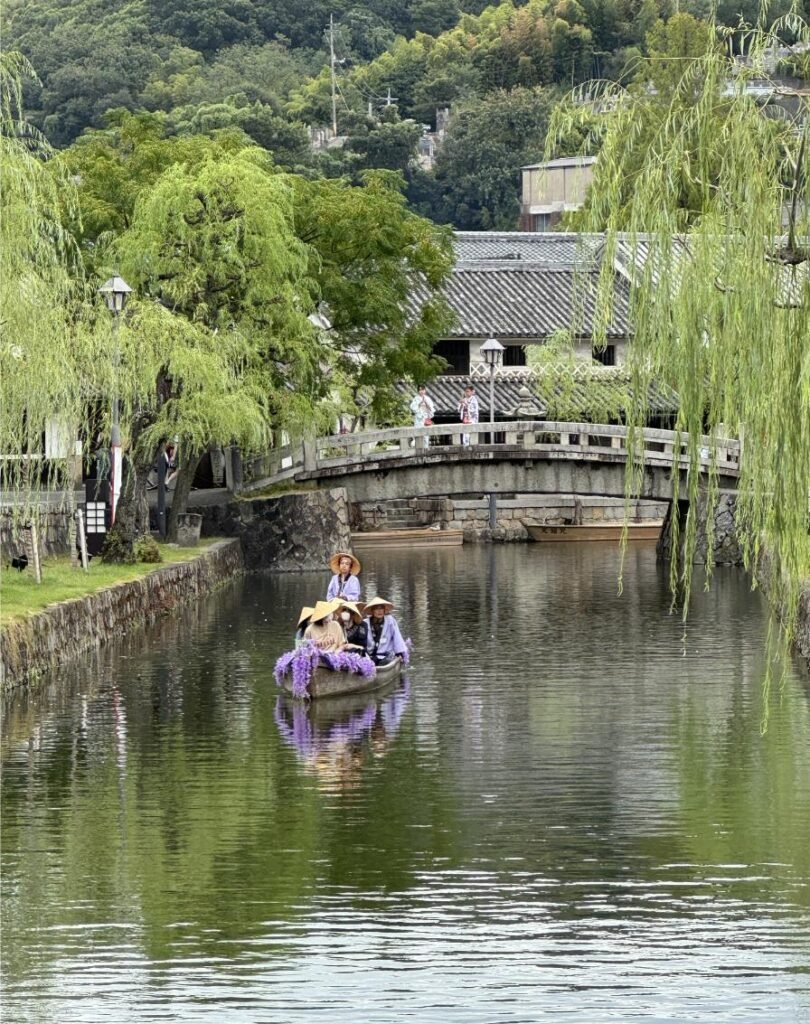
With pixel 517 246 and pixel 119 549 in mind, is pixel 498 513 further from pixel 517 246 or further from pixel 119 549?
pixel 119 549

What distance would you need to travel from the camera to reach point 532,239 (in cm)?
7125

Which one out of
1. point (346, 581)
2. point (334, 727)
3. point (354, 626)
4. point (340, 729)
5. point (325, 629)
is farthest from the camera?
point (346, 581)

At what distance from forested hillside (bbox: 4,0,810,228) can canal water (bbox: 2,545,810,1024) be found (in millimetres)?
54951

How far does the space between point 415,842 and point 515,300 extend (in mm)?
45840

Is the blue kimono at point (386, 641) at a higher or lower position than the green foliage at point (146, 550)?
lower

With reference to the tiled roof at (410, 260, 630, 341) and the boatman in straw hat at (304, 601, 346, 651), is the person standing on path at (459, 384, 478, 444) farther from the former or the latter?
the boatman in straw hat at (304, 601, 346, 651)

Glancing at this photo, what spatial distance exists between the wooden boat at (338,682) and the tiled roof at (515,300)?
1290 inches

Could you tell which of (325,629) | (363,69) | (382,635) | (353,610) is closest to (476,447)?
(382,635)

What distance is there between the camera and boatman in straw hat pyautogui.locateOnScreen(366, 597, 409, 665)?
26.9 metres

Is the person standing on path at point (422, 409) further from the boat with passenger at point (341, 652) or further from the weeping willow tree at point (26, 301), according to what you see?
the weeping willow tree at point (26, 301)

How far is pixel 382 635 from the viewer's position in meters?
27.3

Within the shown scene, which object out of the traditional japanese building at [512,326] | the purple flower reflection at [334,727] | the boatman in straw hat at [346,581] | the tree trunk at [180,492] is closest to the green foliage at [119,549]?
the tree trunk at [180,492]

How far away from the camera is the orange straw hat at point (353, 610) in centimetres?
2619

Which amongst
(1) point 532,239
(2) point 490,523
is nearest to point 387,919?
(2) point 490,523
